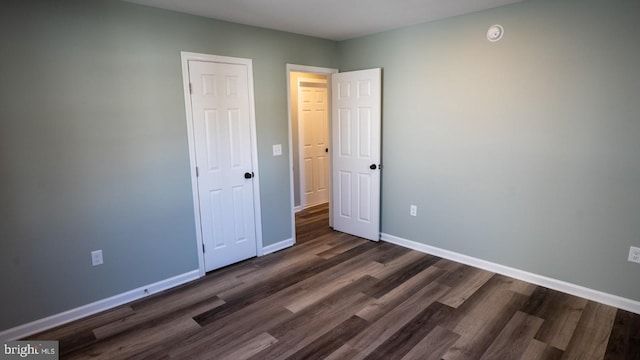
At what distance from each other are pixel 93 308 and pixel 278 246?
1.87 meters

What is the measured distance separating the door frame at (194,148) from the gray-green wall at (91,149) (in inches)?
2.1

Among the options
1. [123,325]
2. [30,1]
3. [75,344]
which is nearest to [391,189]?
[123,325]

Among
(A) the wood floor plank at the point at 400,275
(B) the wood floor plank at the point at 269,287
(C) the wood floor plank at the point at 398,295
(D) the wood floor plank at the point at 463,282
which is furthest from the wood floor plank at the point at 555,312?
(B) the wood floor plank at the point at 269,287

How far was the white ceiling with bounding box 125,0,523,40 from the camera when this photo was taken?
2.84 m

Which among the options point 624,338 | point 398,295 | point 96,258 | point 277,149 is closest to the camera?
point 624,338

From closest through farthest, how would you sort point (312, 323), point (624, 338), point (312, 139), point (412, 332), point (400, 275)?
point (624, 338) → point (412, 332) → point (312, 323) → point (400, 275) → point (312, 139)

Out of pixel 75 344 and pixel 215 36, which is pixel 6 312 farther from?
pixel 215 36

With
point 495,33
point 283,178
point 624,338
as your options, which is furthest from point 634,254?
point 283,178

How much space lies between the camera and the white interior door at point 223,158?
3.28 metres

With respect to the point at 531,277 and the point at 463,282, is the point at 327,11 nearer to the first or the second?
the point at 463,282

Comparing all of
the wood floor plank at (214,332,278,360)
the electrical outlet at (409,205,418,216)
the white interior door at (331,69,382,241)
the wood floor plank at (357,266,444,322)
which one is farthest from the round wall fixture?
the wood floor plank at (214,332,278,360)

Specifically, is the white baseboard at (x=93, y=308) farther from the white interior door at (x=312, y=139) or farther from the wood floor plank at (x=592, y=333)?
the wood floor plank at (x=592, y=333)

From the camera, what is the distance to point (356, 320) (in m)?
2.65

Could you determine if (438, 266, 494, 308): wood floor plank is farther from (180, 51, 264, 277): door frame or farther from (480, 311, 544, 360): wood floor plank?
(180, 51, 264, 277): door frame
